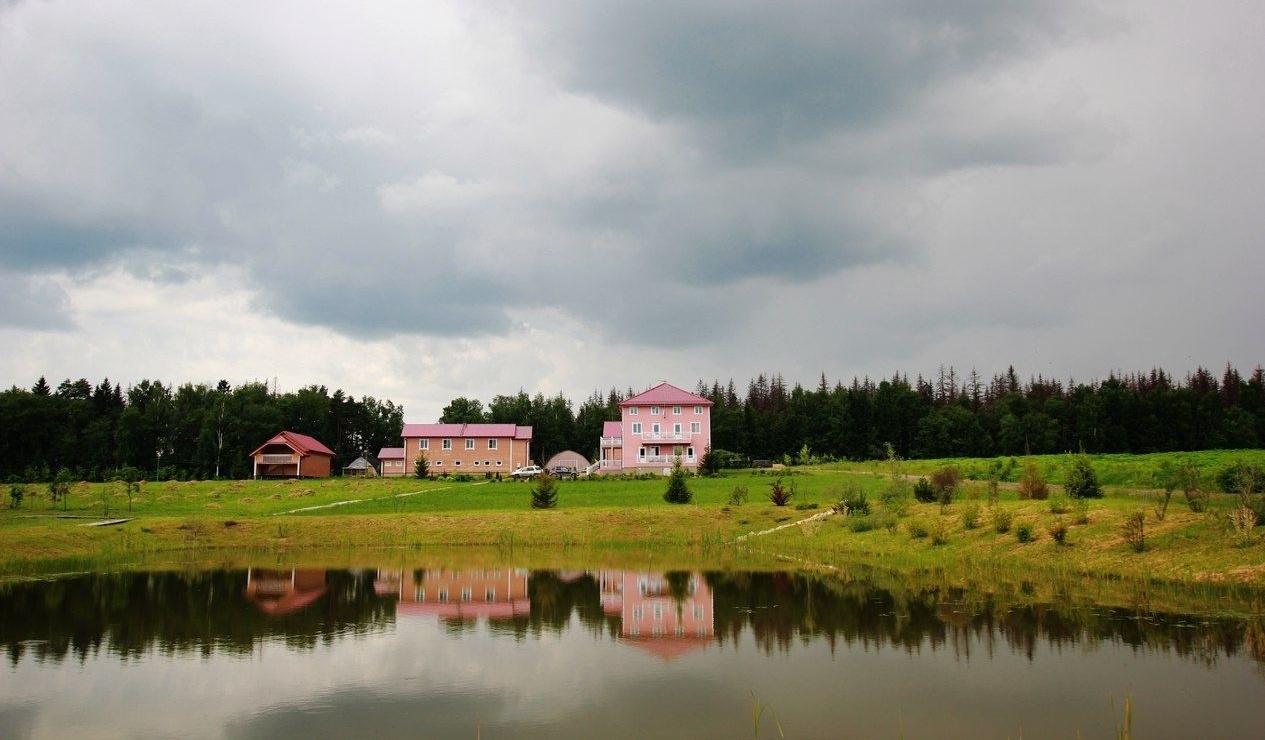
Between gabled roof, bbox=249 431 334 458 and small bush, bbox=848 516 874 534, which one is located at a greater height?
gabled roof, bbox=249 431 334 458

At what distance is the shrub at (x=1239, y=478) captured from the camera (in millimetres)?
23163

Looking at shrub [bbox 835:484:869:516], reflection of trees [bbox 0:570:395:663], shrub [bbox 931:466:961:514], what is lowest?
reflection of trees [bbox 0:570:395:663]

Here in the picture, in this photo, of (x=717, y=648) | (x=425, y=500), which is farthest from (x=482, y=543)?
(x=717, y=648)

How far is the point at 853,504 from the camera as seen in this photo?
3300 cm

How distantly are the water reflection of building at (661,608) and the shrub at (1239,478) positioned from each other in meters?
14.0

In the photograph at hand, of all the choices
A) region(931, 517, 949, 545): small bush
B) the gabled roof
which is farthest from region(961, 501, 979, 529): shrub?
the gabled roof

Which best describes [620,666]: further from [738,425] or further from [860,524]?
[738,425]

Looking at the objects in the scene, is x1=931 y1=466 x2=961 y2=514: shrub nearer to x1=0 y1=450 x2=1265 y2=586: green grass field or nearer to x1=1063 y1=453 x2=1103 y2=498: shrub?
x1=0 y1=450 x2=1265 y2=586: green grass field

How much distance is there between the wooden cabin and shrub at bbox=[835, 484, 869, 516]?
67113mm

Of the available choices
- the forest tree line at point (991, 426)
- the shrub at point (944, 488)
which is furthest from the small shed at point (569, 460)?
the shrub at point (944, 488)

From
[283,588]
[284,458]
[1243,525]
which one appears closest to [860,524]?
[1243,525]

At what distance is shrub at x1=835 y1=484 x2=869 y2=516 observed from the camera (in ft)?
107

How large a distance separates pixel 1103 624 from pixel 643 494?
34404 mm

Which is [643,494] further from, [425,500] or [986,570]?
[986,570]
